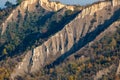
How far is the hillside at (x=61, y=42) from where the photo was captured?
316 ft

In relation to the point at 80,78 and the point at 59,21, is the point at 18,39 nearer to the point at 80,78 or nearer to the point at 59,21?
the point at 59,21

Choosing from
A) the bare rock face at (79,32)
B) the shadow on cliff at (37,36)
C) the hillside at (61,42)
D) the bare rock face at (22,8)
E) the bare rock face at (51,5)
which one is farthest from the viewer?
the bare rock face at (51,5)

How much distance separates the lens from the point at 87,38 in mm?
107312

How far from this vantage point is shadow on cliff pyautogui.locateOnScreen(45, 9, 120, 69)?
10396 centimetres

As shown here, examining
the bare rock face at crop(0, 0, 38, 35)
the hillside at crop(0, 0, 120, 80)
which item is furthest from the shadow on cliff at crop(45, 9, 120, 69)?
the bare rock face at crop(0, 0, 38, 35)

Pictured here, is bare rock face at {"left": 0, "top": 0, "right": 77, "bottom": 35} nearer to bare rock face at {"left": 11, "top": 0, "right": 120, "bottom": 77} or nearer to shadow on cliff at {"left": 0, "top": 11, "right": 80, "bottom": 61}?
shadow on cliff at {"left": 0, "top": 11, "right": 80, "bottom": 61}

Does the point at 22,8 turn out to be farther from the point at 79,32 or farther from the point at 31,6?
the point at 79,32

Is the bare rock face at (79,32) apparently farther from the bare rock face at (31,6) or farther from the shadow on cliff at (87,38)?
the bare rock face at (31,6)

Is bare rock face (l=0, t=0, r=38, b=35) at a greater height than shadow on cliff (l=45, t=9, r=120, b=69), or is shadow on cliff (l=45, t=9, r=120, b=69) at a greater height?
bare rock face (l=0, t=0, r=38, b=35)

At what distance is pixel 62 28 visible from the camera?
11075 centimetres

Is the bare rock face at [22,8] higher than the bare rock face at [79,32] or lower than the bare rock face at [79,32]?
higher

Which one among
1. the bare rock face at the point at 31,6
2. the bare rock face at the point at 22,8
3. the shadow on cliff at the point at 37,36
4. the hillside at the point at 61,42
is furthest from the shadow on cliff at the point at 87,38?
the bare rock face at the point at 22,8

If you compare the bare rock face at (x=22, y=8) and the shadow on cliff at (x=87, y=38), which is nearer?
the shadow on cliff at (x=87, y=38)

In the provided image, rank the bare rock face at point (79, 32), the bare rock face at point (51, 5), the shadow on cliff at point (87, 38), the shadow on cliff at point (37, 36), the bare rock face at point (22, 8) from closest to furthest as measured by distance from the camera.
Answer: the shadow on cliff at point (87, 38) < the bare rock face at point (79, 32) < the shadow on cliff at point (37, 36) < the bare rock face at point (22, 8) < the bare rock face at point (51, 5)
